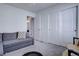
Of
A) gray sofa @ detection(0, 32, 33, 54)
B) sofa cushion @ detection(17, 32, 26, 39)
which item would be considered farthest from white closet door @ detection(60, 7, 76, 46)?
sofa cushion @ detection(17, 32, 26, 39)

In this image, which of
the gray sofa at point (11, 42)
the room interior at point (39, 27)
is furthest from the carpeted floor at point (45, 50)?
the gray sofa at point (11, 42)

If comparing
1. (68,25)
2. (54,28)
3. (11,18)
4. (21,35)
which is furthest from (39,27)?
(11,18)

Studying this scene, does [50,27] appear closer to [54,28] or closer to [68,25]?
[54,28]

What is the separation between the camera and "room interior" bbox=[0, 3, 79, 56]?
224cm

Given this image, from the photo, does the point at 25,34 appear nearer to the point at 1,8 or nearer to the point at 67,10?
the point at 1,8

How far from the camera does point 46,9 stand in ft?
8.30

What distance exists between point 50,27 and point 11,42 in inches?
60.0

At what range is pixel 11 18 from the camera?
2764mm

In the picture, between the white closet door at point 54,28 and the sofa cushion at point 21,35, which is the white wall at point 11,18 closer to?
the sofa cushion at point 21,35

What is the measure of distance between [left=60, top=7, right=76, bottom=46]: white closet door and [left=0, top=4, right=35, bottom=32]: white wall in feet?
4.14

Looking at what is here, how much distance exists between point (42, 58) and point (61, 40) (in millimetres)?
2320

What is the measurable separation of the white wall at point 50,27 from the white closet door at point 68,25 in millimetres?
139

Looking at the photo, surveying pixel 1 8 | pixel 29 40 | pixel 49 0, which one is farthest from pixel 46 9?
pixel 49 0

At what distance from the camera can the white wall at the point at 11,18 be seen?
2.52 m
